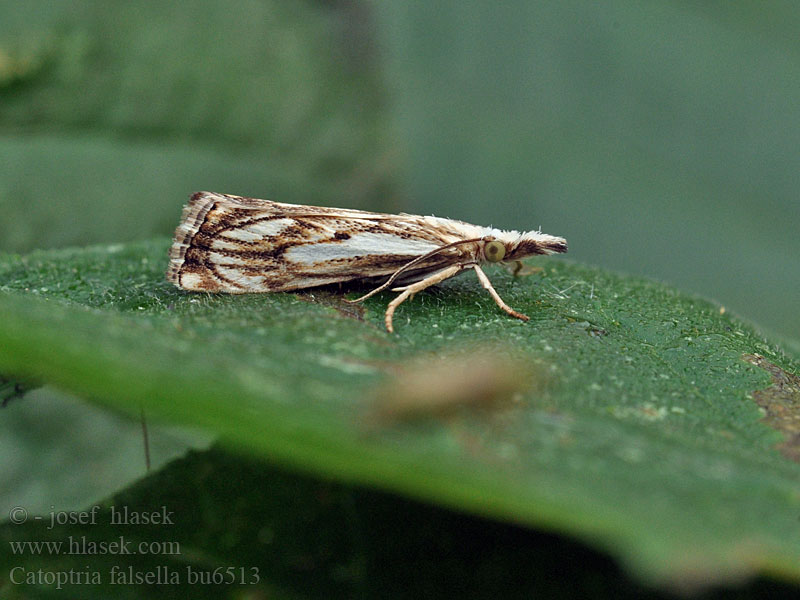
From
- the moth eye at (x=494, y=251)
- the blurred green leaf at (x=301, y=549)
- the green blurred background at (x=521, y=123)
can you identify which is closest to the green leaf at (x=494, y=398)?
the blurred green leaf at (x=301, y=549)

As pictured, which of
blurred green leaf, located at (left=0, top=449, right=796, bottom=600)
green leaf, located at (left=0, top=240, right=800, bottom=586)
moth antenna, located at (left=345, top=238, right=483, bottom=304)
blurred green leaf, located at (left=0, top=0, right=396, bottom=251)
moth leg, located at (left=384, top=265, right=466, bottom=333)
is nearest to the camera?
green leaf, located at (left=0, top=240, right=800, bottom=586)

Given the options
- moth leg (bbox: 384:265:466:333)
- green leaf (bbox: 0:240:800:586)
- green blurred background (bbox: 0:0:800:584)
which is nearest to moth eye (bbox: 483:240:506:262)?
moth leg (bbox: 384:265:466:333)

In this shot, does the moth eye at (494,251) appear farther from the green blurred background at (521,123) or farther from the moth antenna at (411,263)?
the green blurred background at (521,123)

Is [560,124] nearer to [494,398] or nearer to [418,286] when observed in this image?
[418,286]

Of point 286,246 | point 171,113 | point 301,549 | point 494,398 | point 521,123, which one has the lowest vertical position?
point 301,549

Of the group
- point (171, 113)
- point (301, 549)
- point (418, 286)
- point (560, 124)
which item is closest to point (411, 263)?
point (418, 286)

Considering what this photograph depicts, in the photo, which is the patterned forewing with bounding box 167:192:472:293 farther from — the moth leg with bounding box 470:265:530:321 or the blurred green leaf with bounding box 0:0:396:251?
the blurred green leaf with bounding box 0:0:396:251
